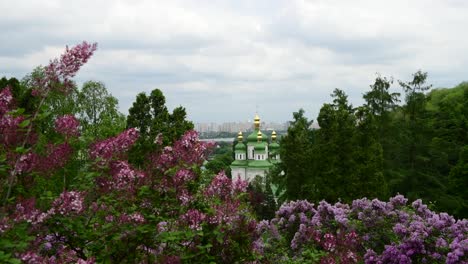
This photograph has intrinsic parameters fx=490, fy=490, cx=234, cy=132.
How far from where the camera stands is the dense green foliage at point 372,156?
78.4ft

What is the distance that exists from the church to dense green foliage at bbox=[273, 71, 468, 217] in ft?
108

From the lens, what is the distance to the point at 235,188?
5.56 metres

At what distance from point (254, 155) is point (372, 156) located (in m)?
50.4

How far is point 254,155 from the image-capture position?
74500 mm

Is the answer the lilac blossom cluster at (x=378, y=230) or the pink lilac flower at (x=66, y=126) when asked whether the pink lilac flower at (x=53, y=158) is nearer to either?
the pink lilac flower at (x=66, y=126)

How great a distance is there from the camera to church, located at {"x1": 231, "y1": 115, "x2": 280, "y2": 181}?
232ft

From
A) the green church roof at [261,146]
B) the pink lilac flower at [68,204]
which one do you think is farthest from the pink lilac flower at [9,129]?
the green church roof at [261,146]

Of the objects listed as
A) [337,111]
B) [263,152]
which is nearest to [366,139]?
[337,111]

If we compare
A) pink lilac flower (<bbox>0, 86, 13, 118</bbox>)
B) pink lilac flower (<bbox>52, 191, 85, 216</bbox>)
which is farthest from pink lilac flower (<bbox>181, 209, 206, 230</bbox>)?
pink lilac flower (<bbox>0, 86, 13, 118</bbox>)

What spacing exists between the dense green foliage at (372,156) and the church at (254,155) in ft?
108

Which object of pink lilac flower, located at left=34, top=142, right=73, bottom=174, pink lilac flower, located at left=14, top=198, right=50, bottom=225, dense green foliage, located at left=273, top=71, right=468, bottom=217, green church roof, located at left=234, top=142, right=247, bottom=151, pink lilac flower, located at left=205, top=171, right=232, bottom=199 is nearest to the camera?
pink lilac flower, located at left=14, top=198, right=50, bottom=225

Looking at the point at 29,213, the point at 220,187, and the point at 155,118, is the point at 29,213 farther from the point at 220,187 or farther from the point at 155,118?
the point at 155,118

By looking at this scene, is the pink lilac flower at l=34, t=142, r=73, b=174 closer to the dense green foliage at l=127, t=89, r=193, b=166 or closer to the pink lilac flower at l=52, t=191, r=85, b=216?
the pink lilac flower at l=52, t=191, r=85, b=216

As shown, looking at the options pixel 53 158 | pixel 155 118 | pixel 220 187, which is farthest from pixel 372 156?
pixel 53 158
